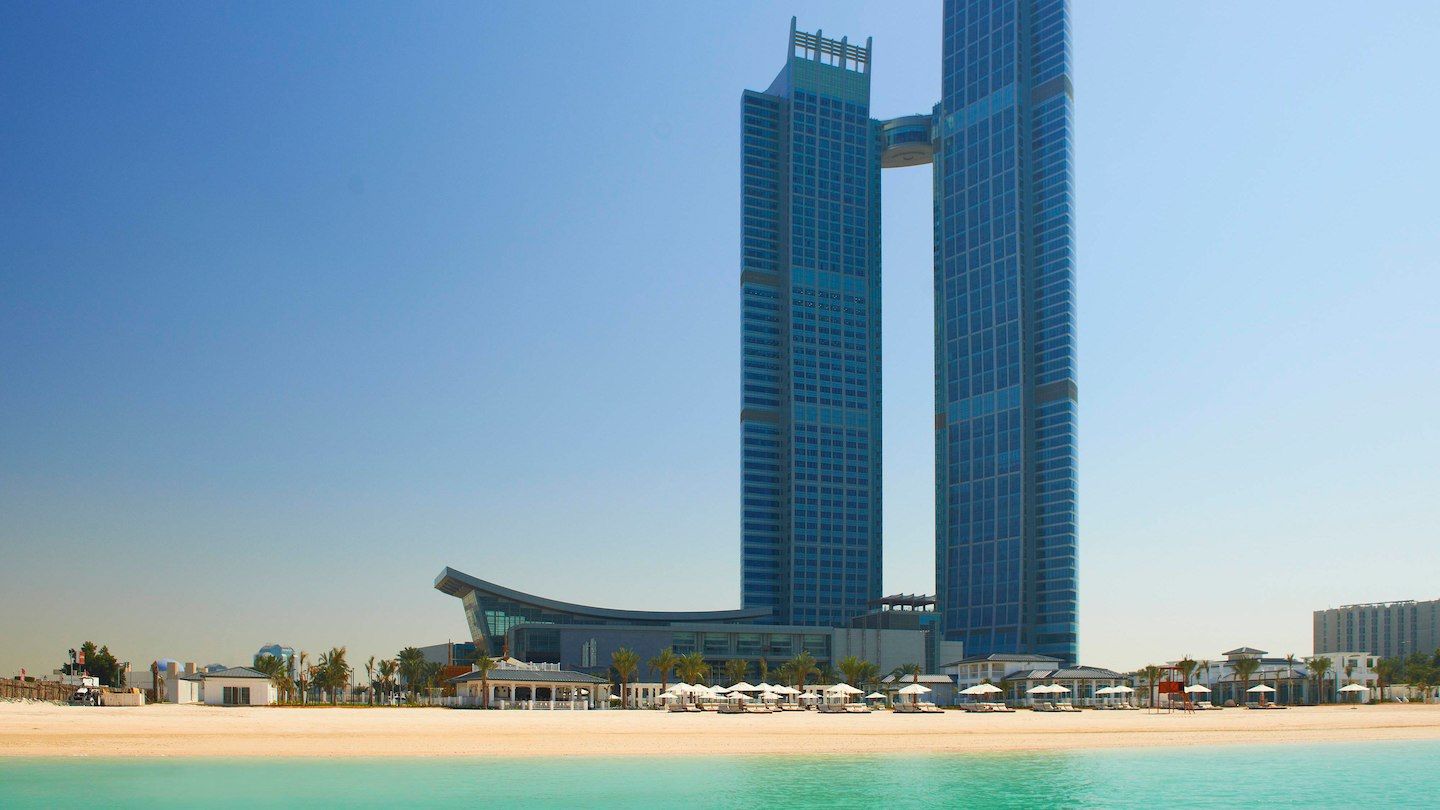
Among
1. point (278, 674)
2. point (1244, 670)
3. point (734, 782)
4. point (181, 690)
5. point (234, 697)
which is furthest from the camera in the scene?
point (1244, 670)

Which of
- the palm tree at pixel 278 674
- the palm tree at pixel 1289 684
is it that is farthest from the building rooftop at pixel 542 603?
the palm tree at pixel 1289 684

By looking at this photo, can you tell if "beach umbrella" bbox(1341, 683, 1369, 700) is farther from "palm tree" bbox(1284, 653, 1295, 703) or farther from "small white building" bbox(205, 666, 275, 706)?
"small white building" bbox(205, 666, 275, 706)

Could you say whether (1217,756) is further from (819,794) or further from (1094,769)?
(819,794)

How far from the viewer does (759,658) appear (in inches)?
6732

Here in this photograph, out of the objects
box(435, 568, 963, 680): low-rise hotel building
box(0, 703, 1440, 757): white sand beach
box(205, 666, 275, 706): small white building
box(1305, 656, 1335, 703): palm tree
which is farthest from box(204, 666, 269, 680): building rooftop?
box(1305, 656, 1335, 703): palm tree

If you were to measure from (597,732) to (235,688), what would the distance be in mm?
50614

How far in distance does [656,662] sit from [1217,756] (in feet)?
250

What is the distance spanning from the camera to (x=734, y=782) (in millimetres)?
51875

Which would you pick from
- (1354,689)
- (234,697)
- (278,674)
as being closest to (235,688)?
(234,697)

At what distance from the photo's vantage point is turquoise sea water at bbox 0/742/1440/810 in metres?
46.0

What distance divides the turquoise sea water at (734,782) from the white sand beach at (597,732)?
4.63 metres

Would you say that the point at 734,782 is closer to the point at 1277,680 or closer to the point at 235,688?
the point at 235,688

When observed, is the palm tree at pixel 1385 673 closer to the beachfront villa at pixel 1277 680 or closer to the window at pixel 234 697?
the beachfront villa at pixel 1277 680

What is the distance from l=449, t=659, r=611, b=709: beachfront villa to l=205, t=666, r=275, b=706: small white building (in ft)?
56.2
